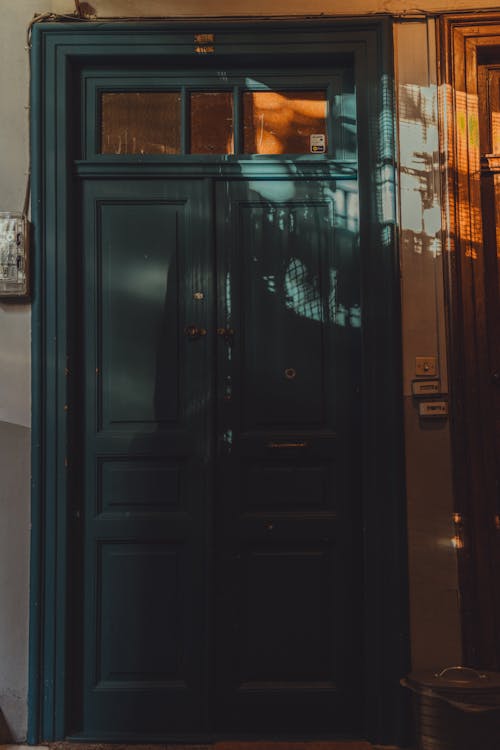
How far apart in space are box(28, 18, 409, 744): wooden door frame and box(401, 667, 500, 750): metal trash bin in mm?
261

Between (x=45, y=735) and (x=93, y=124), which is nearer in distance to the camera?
(x=45, y=735)

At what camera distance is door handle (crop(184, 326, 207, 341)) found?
3244 millimetres

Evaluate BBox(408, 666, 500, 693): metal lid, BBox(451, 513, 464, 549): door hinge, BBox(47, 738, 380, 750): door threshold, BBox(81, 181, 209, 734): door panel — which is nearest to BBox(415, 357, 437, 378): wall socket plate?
BBox(451, 513, 464, 549): door hinge

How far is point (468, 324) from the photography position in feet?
Result: 10.4

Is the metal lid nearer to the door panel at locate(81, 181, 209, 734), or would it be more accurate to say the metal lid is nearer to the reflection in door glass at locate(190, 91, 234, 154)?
the door panel at locate(81, 181, 209, 734)

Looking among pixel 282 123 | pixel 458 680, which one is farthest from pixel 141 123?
pixel 458 680

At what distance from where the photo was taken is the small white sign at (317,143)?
332 cm

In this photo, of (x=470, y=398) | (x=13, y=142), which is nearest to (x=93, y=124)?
(x=13, y=142)

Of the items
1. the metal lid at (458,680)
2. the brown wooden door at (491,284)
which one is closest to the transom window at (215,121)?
the brown wooden door at (491,284)

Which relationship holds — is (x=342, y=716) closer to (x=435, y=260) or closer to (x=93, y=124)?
(x=435, y=260)

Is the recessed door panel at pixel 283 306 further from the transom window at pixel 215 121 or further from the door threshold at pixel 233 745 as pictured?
the door threshold at pixel 233 745

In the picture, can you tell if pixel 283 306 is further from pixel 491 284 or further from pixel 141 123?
pixel 141 123

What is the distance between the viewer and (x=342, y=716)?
3.13 m

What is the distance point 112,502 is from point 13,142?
5.34ft
